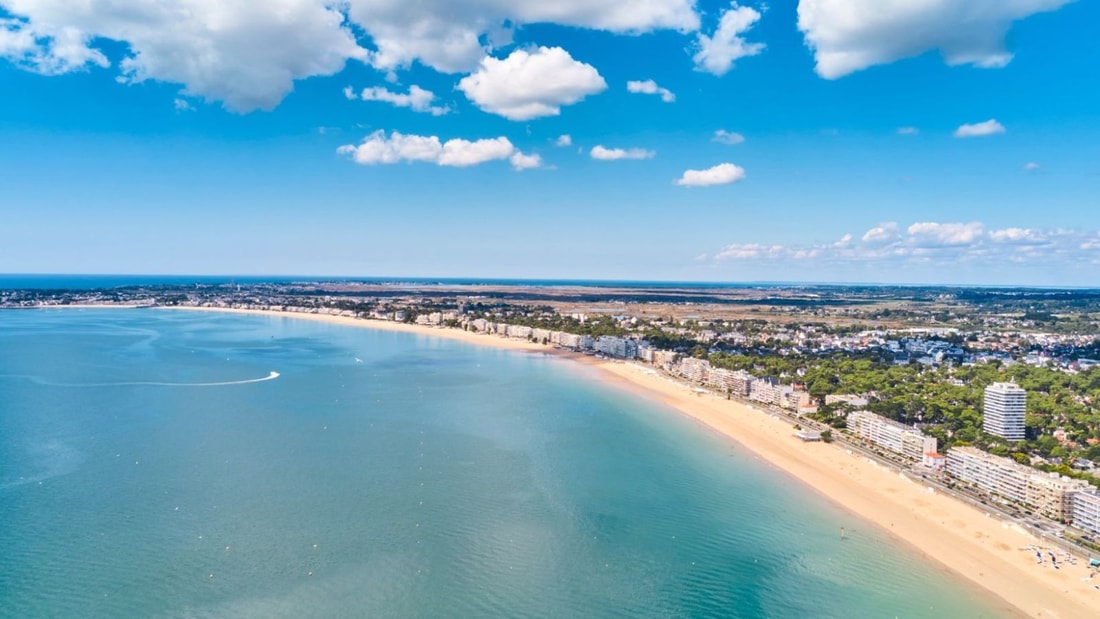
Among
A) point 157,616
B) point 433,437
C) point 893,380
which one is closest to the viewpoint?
point 157,616

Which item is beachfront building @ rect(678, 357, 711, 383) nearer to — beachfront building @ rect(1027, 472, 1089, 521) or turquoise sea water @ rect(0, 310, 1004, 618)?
turquoise sea water @ rect(0, 310, 1004, 618)

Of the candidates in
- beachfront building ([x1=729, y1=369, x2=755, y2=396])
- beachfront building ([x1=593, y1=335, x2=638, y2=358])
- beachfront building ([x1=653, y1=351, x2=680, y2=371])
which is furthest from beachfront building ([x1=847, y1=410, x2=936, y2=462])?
beachfront building ([x1=593, y1=335, x2=638, y2=358])

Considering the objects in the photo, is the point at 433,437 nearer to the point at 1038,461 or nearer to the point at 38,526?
the point at 38,526

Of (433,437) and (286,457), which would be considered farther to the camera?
(433,437)

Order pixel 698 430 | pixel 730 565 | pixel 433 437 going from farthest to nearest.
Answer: pixel 698 430
pixel 433 437
pixel 730 565

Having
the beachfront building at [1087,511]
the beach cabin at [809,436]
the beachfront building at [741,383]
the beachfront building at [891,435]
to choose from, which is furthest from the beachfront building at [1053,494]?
the beachfront building at [741,383]

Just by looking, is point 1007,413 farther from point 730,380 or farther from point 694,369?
point 694,369

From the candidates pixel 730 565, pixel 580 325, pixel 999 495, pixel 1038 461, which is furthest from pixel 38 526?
pixel 580 325
